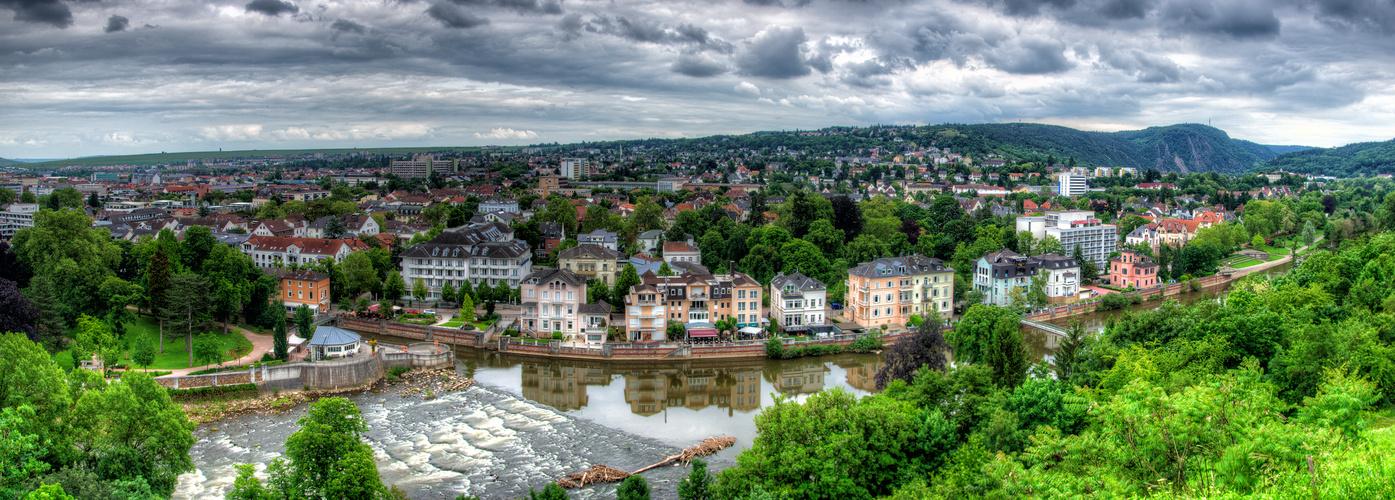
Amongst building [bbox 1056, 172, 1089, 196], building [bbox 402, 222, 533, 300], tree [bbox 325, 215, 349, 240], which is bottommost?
building [bbox 402, 222, 533, 300]

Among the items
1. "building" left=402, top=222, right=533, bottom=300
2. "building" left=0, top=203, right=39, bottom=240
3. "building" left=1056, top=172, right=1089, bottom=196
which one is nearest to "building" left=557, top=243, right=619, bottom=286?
"building" left=402, top=222, right=533, bottom=300

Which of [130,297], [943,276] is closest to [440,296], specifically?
[130,297]

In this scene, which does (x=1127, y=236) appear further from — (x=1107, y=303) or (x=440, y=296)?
(x=440, y=296)

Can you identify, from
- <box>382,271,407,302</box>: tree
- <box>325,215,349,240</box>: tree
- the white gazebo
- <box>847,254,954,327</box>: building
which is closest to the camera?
the white gazebo

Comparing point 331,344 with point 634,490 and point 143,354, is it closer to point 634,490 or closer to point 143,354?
point 143,354

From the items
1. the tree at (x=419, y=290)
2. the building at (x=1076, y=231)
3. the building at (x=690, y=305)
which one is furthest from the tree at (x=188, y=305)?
the building at (x=1076, y=231)

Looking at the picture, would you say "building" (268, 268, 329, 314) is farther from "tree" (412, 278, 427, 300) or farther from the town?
"tree" (412, 278, 427, 300)

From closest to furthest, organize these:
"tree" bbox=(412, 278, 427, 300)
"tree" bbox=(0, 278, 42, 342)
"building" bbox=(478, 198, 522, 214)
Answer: "tree" bbox=(0, 278, 42, 342) → "tree" bbox=(412, 278, 427, 300) → "building" bbox=(478, 198, 522, 214)
